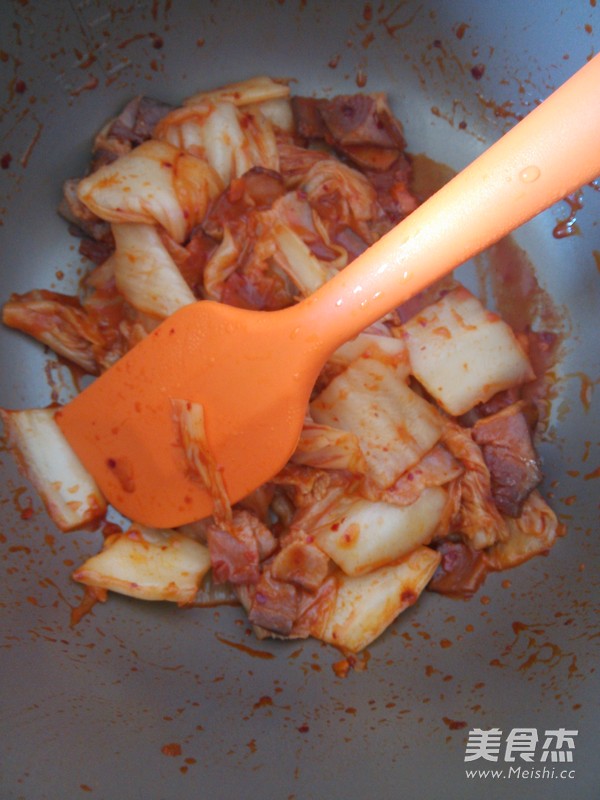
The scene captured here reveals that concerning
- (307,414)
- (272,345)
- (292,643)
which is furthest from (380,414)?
(292,643)

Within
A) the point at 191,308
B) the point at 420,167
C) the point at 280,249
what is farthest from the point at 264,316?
the point at 420,167

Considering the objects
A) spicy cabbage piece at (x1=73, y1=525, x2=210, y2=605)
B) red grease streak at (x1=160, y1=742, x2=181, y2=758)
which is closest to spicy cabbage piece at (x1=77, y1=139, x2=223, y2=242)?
spicy cabbage piece at (x1=73, y1=525, x2=210, y2=605)

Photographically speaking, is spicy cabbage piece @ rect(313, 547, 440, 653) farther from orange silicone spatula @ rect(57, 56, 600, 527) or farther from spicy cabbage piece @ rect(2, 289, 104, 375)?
spicy cabbage piece @ rect(2, 289, 104, 375)

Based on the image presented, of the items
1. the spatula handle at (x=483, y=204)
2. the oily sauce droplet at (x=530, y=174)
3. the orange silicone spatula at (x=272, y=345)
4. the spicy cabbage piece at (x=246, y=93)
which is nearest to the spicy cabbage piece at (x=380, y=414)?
Answer: the orange silicone spatula at (x=272, y=345)

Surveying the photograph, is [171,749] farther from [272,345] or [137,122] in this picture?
[137,122]

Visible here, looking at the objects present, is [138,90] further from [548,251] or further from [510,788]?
[510,788]

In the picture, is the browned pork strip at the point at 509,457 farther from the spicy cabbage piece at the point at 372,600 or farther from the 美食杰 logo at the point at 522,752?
the 美食杰 logo at the point at 522,752
